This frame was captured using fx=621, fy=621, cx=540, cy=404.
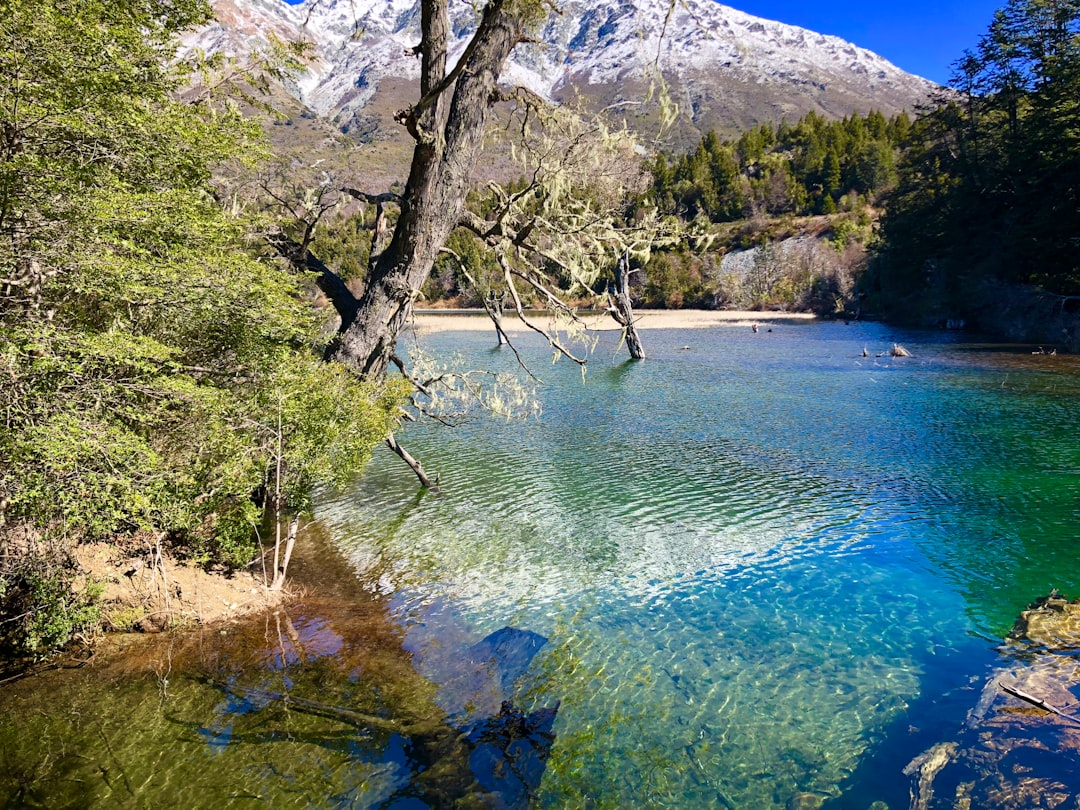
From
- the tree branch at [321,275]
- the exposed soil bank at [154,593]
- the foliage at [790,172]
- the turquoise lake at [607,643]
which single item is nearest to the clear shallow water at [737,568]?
the turquoise lake at [607,643]

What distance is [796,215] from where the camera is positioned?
82688 mm

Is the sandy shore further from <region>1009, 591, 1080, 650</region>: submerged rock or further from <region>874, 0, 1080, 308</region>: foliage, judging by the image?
<region>1009, 591, 1080, 650</region>: submerged rock

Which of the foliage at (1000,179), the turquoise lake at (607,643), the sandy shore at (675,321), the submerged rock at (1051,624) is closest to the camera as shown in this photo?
the turquoise lake at (607,643)

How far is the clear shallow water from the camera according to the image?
5.37 meters

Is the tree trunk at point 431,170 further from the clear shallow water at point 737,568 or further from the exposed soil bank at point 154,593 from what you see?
the clear shallow water at point 737,568

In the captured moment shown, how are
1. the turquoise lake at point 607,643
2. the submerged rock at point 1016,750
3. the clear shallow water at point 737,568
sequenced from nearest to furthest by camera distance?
the submerged rock at point 1016,750, the turquoise lake at point 607,643, the clear shallow water at point 737,568

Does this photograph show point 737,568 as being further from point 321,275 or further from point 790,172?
point 790,172

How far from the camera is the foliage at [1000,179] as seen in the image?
32.6 meters

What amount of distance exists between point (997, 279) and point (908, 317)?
9.71m

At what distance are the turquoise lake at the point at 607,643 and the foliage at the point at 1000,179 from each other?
24838 mm

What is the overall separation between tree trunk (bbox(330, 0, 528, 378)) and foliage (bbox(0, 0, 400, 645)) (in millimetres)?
820

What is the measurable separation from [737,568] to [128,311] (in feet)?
26.7

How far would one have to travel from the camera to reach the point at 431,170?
7.31m

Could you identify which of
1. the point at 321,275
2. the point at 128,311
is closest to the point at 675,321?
the point at 321,275
